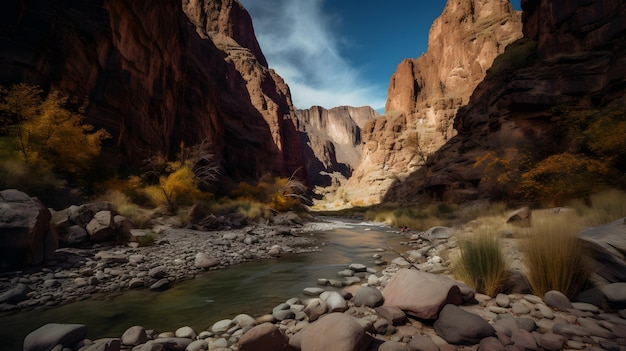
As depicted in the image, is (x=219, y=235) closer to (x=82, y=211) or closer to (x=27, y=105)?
(x=82, y=211)

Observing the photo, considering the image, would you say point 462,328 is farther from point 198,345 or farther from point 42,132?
point 42,132

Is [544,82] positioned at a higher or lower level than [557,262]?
higher

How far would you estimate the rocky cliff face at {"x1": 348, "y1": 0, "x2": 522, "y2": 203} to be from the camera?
52719mm

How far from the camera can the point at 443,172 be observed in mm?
25312

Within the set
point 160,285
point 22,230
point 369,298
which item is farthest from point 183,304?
point 22,230

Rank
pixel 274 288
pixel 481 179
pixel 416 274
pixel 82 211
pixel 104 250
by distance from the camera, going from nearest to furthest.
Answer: pixel 416 274 < pixel 274 288 < pixel 104 250 < pixel 82 211 < pixel 481 179

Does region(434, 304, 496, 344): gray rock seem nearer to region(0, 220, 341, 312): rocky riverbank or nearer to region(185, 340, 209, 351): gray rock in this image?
region(185, 340, 209, 351): gray rock

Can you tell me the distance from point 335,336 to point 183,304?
11.1ft

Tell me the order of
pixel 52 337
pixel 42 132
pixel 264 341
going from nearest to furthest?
pixel 264 341 → pixel 52 337 → pixel 42 132

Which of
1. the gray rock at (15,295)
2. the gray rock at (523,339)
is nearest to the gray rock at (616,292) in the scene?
the gray rock at (523,339)

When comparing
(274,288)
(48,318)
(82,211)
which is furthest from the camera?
(82,211)

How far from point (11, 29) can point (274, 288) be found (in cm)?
2050

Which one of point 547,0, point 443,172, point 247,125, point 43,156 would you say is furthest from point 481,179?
point 247,125

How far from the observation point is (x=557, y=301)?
2742 mm
